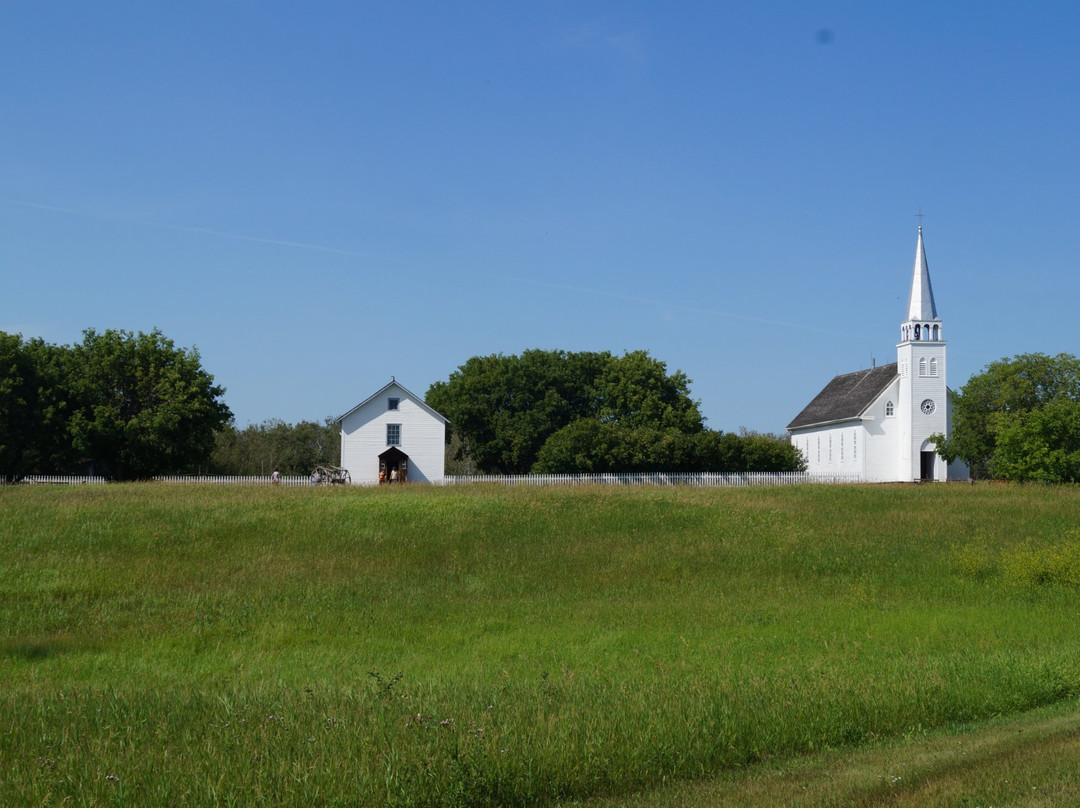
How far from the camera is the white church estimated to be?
66.6 m

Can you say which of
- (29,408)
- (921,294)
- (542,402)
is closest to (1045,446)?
(921,294)

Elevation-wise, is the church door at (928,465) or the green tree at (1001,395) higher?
the green tree at (1001,395)

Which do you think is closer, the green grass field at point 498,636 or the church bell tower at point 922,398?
the green grass field at point 498,636

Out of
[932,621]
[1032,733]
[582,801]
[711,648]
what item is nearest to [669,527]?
[932,621]

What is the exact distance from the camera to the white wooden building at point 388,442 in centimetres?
6119

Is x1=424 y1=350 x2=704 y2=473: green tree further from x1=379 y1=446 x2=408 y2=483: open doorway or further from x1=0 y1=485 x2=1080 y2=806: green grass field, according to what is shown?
x1=0 y1=485 x2=1080 y2=806: green grass field

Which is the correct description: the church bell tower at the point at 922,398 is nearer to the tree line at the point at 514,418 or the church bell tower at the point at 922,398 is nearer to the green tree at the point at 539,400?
the tree line at the point at 514,418

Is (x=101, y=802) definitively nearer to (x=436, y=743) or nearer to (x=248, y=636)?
(x=436, y=743)

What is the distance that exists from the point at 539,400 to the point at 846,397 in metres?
25.9

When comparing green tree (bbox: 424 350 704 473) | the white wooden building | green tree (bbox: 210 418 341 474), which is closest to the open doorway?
the white wooden building

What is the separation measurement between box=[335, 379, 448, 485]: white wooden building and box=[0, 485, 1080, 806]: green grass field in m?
20.7

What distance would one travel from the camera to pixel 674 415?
76.5 metres

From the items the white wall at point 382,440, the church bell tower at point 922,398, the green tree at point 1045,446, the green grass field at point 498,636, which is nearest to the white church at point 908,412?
the church bell tower at point 922,398

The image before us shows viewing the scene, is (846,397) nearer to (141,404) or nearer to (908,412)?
(908,412)
